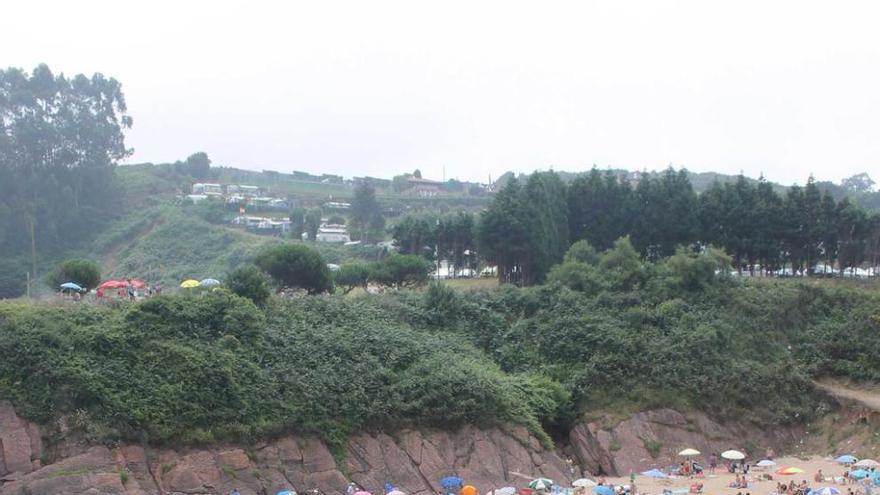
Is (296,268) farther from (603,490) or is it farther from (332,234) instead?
(332,234)

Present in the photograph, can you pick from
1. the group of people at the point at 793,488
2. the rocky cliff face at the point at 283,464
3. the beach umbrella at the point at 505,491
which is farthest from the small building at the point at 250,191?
the group of people at the point at 793,488

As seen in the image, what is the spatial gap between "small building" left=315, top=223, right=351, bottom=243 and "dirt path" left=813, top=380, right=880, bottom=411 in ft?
167

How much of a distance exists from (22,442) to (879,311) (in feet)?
123

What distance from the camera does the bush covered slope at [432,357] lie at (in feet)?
116

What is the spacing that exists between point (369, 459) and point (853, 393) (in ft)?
70.3

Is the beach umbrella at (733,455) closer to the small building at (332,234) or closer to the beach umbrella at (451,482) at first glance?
the beach umbrella at (451,482)

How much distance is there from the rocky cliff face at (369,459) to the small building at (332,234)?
5017 cm

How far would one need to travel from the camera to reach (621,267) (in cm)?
5128

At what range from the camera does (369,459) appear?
121ft

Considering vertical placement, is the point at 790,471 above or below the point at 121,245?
below

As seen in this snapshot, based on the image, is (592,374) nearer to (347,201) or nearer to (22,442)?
(22,442)

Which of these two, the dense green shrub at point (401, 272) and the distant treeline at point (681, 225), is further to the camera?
the dense green shrub at point (401, 272)

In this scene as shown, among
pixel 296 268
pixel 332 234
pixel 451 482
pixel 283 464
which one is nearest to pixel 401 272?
pixel 296 268

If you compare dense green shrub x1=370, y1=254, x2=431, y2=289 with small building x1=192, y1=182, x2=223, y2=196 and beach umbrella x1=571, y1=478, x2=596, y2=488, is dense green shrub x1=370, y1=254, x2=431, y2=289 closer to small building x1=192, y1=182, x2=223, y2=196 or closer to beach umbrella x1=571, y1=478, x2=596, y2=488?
beach umbrella x1=571, y1=478, x2=596, y2=488
